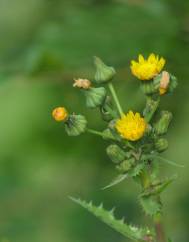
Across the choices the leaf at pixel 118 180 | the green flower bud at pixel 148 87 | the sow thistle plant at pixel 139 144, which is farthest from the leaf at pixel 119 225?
the green flower bud at pixel 148 87

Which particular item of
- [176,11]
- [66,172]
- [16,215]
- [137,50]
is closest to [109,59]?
[137,50]

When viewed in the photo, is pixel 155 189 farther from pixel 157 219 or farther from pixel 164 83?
pixel 164 83

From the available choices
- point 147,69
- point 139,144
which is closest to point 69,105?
point 147,69

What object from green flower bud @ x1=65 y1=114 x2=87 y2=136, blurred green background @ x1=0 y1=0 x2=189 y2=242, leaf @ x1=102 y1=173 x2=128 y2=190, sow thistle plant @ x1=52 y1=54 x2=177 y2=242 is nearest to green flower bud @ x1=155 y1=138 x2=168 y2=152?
sow thistle plant @ x1=52 y1=54 x2=177 y2=242

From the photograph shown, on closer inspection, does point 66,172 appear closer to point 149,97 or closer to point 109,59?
point 109,59

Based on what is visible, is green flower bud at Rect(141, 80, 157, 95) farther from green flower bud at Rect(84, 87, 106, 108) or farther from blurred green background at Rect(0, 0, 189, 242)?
blurred green background at Rect(0, 0, 189, 242)

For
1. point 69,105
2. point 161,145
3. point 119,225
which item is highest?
point 69,105
